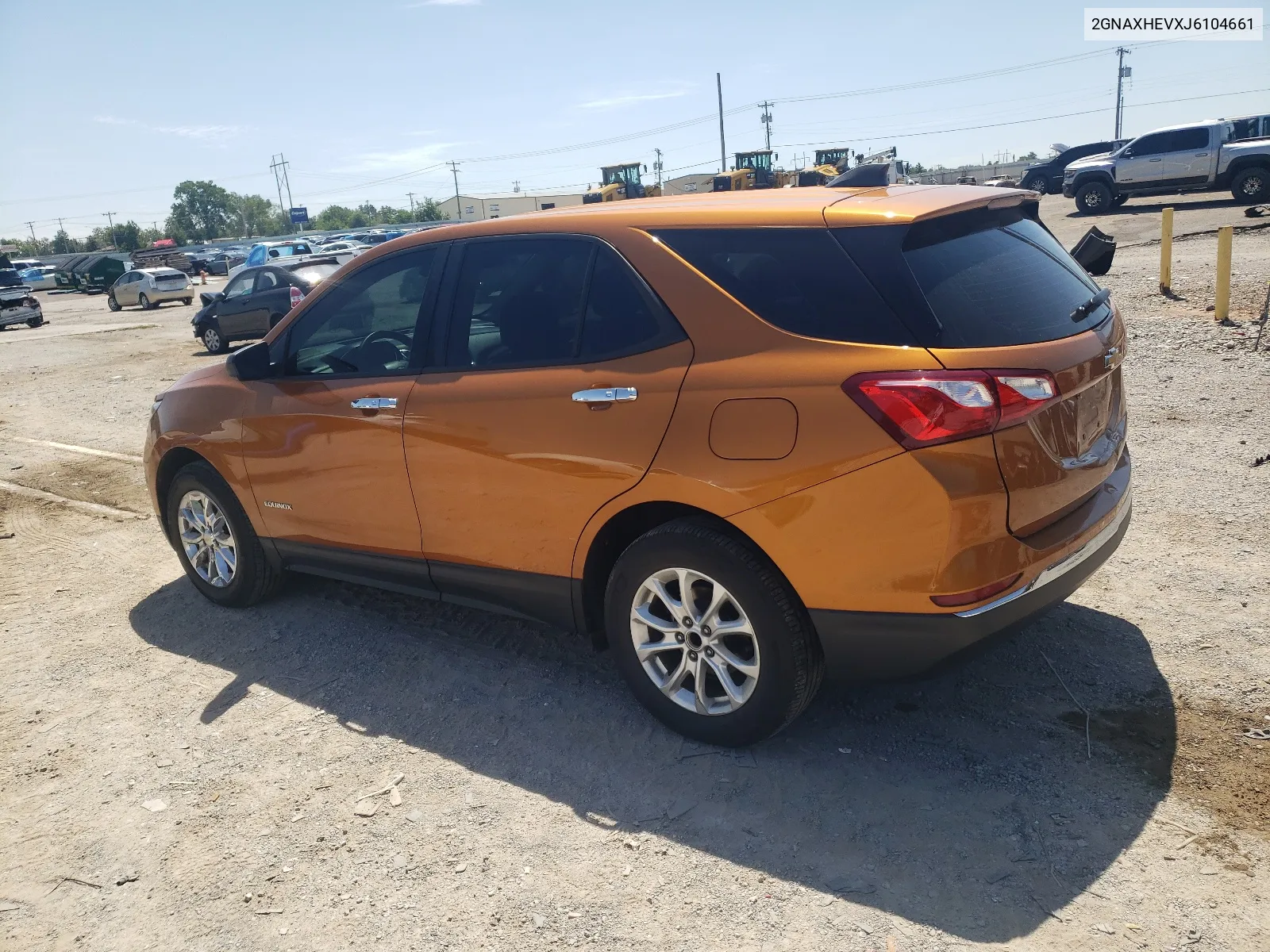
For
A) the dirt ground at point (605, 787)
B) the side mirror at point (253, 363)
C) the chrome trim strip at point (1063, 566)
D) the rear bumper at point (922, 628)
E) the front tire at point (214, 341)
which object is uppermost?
the side mirror at point (253, 363)

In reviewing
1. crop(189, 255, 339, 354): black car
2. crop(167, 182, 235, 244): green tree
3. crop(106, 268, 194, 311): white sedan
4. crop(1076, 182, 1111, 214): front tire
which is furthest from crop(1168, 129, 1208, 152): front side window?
crop(167, 182, 235, 244): green tree

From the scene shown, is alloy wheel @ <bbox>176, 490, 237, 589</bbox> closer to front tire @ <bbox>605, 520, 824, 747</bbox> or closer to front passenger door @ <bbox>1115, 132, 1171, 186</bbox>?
front tire @ <bbox>605, 520, 824, 747</bbox>

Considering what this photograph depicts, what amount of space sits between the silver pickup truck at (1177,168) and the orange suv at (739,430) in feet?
81.6

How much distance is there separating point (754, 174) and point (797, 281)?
41.3 metres

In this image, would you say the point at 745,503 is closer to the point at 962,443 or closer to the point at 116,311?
the point at 962,443

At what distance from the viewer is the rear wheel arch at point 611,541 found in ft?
11.1

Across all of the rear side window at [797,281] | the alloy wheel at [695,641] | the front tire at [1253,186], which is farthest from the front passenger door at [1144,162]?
the alloy wheel at [695,641]

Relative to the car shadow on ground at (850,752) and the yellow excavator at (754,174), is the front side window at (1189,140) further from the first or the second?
the car shadow on ground at (850,752)

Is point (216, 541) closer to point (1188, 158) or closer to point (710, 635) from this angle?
point (710, 635)

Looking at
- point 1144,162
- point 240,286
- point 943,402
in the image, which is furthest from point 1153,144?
point 943,402

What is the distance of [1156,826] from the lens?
2881 millimetres

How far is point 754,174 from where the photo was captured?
42.2 m

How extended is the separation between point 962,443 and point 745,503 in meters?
0.69

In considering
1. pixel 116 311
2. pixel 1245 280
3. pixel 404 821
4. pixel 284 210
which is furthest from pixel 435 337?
pixel 284 210
